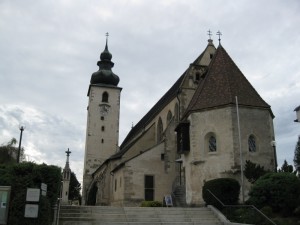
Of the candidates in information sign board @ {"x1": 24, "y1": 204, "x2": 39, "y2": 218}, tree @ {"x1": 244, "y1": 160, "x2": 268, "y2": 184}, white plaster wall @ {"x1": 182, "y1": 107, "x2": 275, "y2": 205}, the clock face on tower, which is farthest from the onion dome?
information sign board @ {"x1": 24, "y1": 204, "x2": 39, "y2": 218}

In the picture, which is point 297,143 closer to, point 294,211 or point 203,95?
point 203,95

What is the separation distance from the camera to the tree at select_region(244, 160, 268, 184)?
73.5 feet

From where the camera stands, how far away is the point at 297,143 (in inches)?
1501

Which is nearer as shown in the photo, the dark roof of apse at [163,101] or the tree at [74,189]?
the dark roof of apse at [163,101]

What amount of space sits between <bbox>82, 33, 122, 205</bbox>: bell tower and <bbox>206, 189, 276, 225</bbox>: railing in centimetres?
3631

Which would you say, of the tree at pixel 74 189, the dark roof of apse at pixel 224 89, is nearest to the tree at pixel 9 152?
the dark roof of apse at pixel 224 89

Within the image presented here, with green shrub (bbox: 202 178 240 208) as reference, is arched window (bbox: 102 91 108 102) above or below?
above

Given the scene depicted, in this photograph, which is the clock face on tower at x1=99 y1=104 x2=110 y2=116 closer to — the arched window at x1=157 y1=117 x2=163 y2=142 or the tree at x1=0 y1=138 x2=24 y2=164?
the arched window at x1=157 y1=117 x2=163 y2=142

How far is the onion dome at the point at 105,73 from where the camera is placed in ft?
187

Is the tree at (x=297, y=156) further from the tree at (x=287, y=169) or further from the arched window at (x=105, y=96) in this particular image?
the arched window at (x=105, y=96)

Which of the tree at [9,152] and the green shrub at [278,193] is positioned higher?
the tree at [9,152]

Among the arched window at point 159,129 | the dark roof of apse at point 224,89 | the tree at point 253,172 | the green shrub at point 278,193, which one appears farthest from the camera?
the arched window at point 159,129

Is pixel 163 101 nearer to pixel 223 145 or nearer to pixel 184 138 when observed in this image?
pixel 184 138

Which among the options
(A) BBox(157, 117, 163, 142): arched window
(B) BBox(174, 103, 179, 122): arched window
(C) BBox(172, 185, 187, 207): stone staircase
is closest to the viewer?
(C) BBox(172, 185, 187, 207): stone staircase
